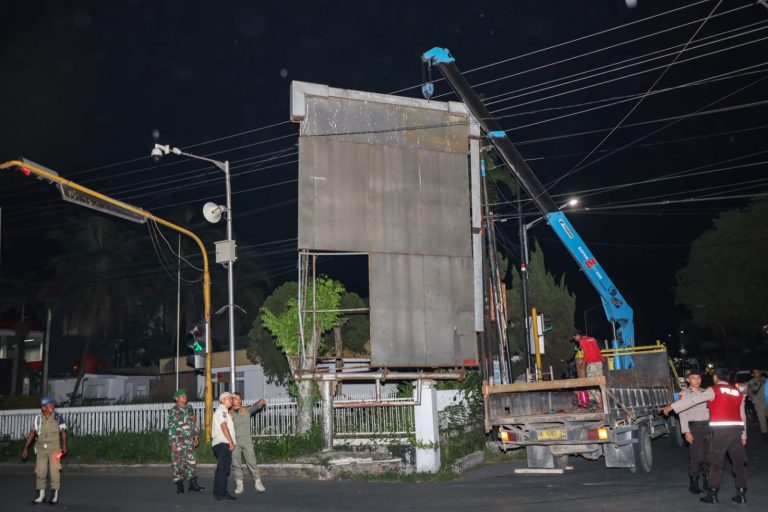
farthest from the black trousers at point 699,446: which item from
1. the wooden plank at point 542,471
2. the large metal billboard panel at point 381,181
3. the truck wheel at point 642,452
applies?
the large metal billboard panel at point 381,181

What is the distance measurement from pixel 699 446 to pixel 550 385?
278 centimetres

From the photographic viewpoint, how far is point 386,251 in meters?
16.3

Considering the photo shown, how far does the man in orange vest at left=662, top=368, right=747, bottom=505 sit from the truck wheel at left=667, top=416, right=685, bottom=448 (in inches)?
307

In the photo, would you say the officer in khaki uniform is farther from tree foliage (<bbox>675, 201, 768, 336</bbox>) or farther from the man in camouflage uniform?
tree foliage (<bbox>675, 201, 768, 336</bbox>)

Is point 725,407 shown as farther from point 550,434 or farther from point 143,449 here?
point 143,449

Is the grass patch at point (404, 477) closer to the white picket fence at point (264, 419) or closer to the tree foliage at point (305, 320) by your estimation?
the white picket fence at point (264, 419)

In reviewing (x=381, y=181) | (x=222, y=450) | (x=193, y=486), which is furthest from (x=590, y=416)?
(x=381, y=181)

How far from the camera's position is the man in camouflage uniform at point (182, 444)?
11.8 meters

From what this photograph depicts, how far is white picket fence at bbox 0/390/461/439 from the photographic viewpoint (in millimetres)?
15453

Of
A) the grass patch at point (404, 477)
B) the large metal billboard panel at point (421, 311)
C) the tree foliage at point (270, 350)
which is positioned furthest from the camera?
the tree foliage at point (270, 350)

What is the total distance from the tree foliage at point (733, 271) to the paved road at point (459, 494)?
2598 centimetres

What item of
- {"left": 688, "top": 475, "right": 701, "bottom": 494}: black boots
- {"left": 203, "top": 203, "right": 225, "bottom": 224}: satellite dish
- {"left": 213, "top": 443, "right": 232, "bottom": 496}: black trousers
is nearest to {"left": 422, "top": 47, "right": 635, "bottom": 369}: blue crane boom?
{"left": 203, "top": 203, "right": 225, "bottom": 224}: satellite dish

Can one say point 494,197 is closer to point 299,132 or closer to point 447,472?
point 299,132

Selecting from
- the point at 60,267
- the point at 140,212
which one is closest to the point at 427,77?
the point at 140,212
